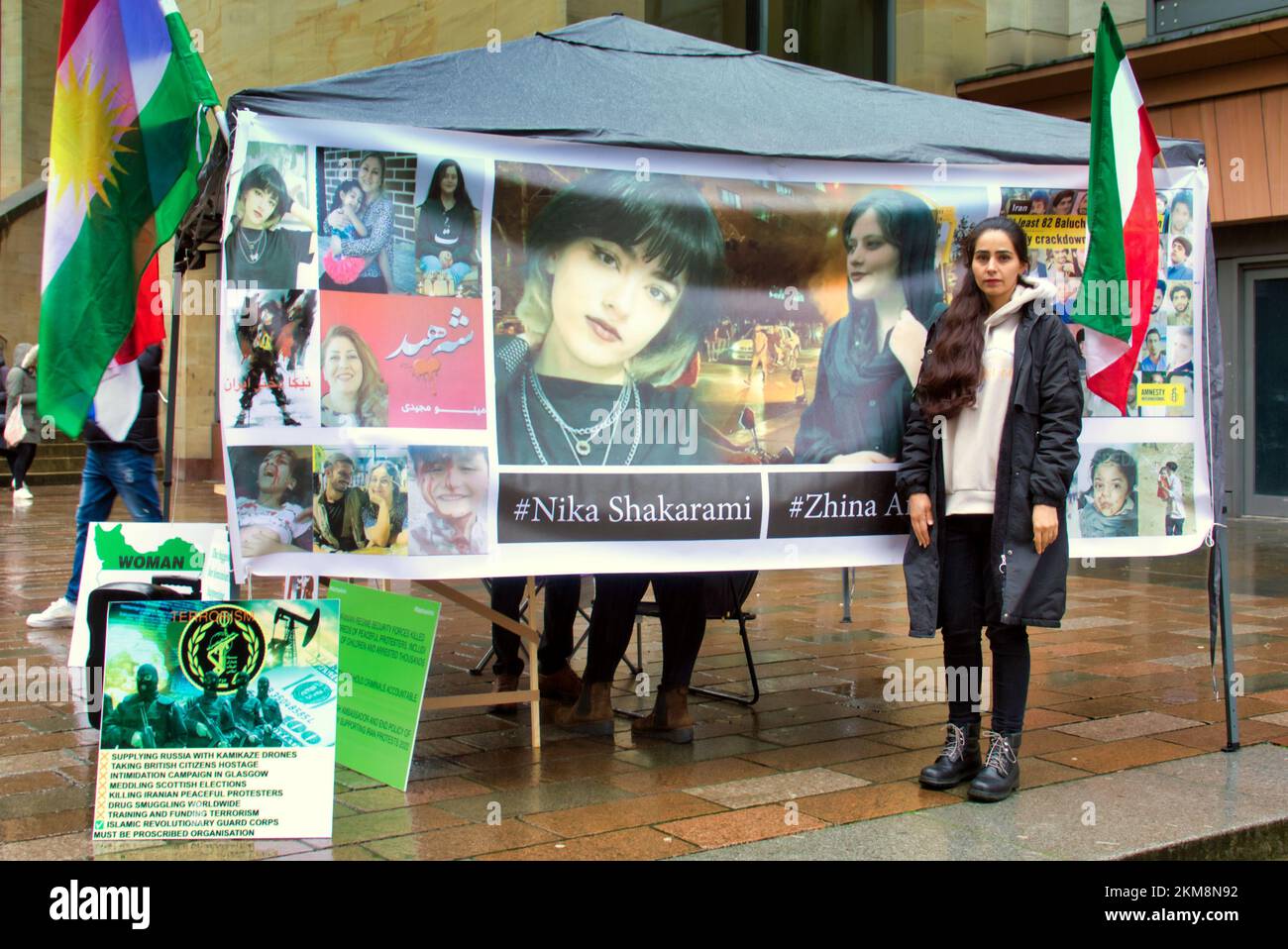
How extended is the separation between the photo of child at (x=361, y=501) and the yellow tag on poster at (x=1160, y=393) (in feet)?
9.50

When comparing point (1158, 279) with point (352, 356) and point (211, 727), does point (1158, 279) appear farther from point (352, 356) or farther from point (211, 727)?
point (211, 727)

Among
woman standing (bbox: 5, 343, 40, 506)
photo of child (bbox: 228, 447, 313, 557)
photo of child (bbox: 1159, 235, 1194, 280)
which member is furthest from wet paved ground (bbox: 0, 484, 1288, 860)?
woman standing (bbox: 5, 343, 40, 506)

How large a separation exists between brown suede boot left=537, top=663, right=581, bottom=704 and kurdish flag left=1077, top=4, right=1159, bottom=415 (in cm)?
254

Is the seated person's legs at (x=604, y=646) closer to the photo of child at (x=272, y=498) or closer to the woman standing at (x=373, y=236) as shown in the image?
the photo of child at (x=272, y=498)

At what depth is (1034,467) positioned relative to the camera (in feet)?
14.7

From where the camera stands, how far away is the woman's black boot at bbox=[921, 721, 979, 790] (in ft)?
15.2

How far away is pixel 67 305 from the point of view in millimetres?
4539

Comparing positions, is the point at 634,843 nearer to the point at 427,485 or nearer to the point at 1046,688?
the point at 427,485

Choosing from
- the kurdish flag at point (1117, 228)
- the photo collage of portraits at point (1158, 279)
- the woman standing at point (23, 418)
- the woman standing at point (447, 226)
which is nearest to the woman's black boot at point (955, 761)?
the kurdish flag at point (1117, 228)

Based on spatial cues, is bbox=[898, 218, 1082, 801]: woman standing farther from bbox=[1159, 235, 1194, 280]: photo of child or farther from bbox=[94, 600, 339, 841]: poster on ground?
bbox=[94, 600, 339, 841]: poster on ground

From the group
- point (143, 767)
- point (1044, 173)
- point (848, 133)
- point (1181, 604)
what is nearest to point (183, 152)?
point (143, 767)

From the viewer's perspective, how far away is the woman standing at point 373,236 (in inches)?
174

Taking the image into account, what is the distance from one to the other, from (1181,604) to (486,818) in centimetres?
622

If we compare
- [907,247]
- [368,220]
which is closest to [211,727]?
[368,220]
